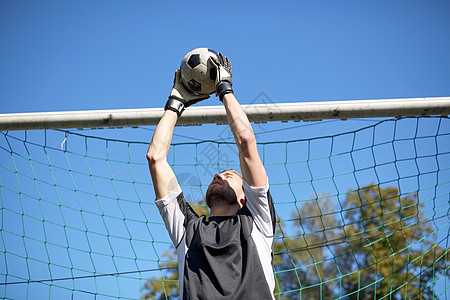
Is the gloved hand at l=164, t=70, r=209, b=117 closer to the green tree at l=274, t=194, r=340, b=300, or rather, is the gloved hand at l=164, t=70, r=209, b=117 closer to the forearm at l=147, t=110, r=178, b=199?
the forearm at l=147, t=110, r=178, b=199

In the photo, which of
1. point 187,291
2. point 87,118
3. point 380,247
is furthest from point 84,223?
point 380,247

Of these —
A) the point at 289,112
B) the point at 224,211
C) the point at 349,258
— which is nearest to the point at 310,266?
the point at 349,258

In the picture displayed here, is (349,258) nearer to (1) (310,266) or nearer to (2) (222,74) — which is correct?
(1) (310,266)

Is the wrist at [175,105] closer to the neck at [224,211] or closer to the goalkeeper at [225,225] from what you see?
the goalkeeper at [225,225]

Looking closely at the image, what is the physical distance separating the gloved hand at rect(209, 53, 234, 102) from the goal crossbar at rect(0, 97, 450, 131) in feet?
2.30

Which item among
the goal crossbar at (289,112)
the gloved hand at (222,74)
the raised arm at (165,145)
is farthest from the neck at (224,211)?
the goal crossbar at (289,112)

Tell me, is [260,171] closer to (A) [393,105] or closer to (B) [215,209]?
(B) [215,209]

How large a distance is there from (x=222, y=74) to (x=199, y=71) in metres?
0.16

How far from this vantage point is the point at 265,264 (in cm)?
208

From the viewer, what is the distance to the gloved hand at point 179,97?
99.5 inches

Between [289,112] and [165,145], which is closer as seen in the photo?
[165,145]

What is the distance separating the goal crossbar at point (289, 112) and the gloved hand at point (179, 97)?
559 millimetres

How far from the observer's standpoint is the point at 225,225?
2199 millimetres

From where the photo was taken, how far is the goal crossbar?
3.12 metres
